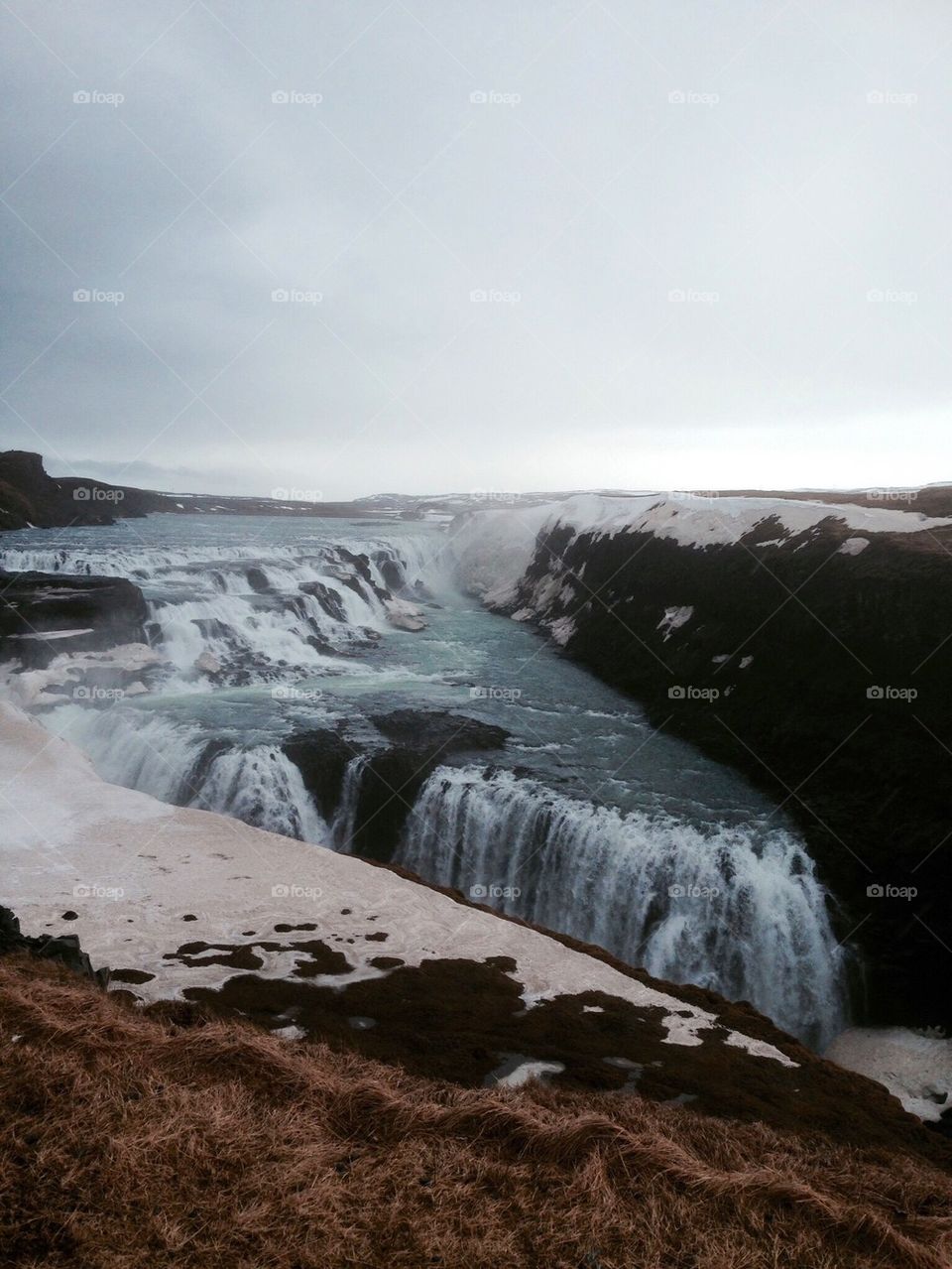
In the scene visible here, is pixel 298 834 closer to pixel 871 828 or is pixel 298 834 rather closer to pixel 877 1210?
pixel 871 828

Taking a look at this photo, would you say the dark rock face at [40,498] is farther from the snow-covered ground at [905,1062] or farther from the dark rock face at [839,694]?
the snow-covered ground at [905,1062]

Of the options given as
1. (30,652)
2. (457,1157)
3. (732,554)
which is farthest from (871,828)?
(30,652)

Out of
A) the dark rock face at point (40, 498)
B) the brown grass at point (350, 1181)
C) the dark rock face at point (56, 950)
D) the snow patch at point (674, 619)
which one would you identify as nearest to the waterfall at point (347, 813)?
the dark rock face at point (56, 950)

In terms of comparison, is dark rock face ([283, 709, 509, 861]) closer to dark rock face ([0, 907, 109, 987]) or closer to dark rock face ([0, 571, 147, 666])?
dark rock face ([0, 907, 109, 987])

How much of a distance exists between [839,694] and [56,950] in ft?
80.5

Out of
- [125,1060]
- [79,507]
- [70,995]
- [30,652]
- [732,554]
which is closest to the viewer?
[125,1060]

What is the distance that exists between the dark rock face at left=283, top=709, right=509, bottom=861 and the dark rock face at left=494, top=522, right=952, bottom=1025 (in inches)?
352

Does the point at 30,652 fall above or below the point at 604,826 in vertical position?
above

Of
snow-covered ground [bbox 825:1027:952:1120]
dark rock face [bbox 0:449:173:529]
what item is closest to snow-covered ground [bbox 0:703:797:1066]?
snow-covered ground [bbox 825:1027:952:1120]

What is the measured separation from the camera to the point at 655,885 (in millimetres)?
20078

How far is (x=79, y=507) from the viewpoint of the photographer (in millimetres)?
67250

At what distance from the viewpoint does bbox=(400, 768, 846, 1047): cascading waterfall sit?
62.1 feet

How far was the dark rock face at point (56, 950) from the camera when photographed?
36.2 ft

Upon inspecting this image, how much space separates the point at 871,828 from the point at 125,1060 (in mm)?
20745
